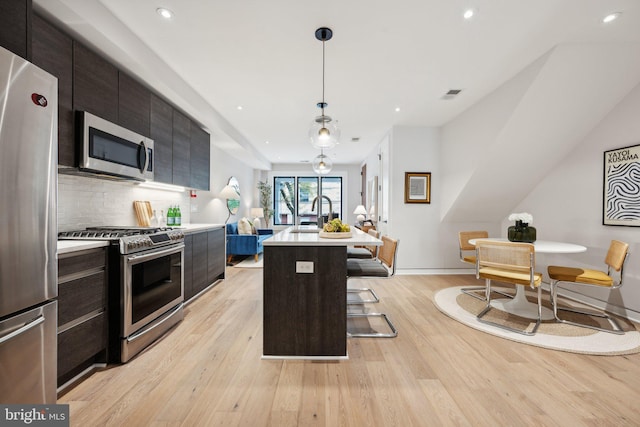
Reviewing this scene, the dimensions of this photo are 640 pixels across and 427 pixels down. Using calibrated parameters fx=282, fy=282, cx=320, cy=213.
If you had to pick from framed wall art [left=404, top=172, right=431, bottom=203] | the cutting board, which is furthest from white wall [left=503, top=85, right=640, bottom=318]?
the cutting board

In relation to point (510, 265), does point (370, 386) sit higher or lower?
lower

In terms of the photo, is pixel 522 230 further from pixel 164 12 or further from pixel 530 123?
pixel 164 12

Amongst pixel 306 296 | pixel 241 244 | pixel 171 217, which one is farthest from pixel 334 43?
pixel 241 244

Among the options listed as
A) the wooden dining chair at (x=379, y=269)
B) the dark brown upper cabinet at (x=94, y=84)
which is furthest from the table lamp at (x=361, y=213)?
the dark brown upper cabinet at (x=94, y=84)

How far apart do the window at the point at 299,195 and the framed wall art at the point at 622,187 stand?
6787 mm

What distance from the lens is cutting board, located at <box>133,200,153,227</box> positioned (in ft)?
10.6

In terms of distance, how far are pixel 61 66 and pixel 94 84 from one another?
0.29 meters

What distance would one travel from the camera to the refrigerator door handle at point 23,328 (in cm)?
118

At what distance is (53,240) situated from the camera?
140cm

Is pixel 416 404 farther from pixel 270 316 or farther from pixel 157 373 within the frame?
pixel 157 373

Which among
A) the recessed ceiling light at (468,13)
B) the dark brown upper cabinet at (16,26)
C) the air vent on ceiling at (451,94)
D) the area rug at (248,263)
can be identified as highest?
the air vent on ceiling at (451,94)

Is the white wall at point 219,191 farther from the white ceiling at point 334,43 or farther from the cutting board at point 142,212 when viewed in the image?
the white ceiling at point 334,43

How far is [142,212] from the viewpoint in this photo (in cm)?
328

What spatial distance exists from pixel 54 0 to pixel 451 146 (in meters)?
4.71
